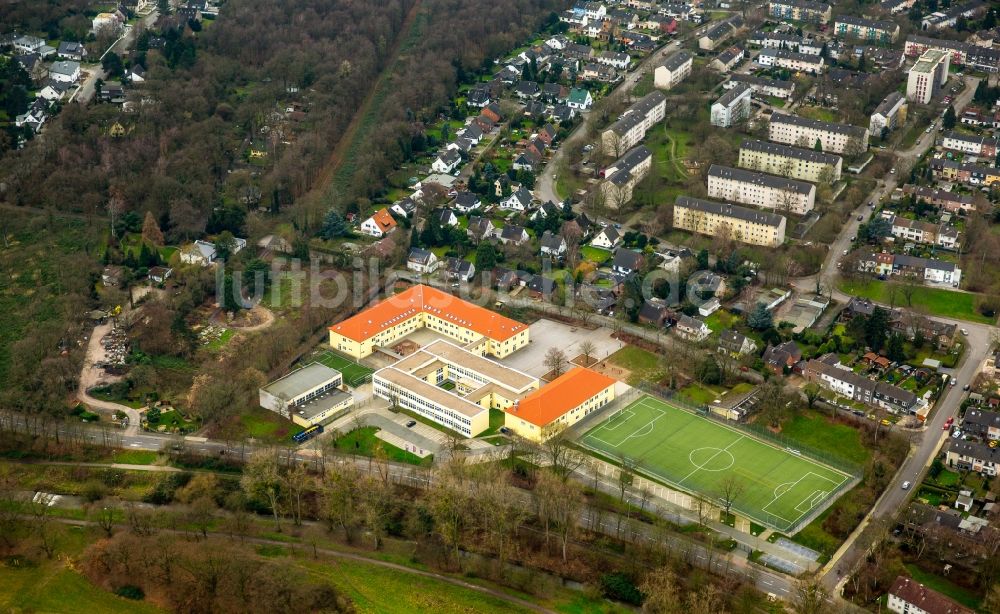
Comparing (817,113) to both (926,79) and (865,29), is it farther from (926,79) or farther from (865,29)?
(865,29)

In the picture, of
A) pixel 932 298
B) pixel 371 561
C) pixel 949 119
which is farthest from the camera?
pixel 949 119

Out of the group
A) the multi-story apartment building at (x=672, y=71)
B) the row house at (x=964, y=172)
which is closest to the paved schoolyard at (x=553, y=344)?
the row house at (x=964, y=172)

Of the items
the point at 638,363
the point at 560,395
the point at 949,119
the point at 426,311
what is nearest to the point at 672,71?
the point at 949,119

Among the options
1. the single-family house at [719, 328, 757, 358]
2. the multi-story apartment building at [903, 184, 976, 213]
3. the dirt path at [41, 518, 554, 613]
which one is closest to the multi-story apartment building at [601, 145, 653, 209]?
the single-family house at [719, 328, 757, 358]

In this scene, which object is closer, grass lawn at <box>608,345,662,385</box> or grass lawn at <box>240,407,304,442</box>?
grass lawn at <box>240,407,304,442</box>

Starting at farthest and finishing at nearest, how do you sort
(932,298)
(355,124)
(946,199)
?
(355,124)
(946,199)
(932,298)

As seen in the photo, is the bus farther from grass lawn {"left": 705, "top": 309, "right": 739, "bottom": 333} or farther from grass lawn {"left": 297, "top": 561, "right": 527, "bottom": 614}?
grass lawn {"left": 705, "top": 309, "right": 739, "bottom": 333}

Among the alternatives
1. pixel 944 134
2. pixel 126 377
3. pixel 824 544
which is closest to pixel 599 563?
pixel 824 544
